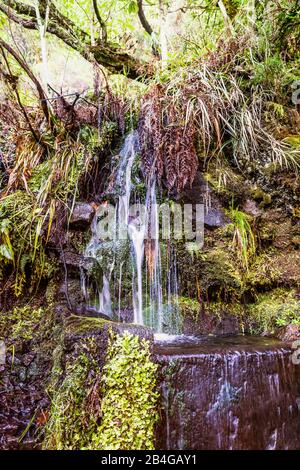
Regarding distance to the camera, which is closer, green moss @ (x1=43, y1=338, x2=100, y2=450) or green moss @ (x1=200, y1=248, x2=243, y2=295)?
green moss @ (x1=43, y1=338, x2=100, y2=450)

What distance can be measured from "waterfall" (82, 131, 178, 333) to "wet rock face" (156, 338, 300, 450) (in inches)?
40.8

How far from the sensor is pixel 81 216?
335 centimetres

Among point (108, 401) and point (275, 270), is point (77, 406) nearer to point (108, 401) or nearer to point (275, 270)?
point (108, 401)

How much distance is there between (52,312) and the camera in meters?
2.94

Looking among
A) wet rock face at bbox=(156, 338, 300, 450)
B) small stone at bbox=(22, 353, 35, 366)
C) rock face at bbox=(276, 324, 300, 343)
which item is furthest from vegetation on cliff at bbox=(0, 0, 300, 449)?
wet rock face at bbox=(156, 338, 300, 450)

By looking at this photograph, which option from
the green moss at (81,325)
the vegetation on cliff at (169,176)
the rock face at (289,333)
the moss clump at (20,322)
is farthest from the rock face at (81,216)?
the rock face at (289,333)

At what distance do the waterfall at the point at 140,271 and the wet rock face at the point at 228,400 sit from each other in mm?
1036

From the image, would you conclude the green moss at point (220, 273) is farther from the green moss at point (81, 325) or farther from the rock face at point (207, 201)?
the green moss at point (81, 325)

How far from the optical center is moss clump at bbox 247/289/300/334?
3054mm

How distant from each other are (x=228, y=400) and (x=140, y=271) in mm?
1504

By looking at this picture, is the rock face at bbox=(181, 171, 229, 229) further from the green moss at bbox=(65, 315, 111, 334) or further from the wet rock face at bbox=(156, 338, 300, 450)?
the green moss at bbox=(65, 315, 111, 334)

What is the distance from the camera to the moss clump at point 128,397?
6.33ft

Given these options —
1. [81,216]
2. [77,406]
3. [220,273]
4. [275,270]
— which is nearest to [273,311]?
[275,270]
